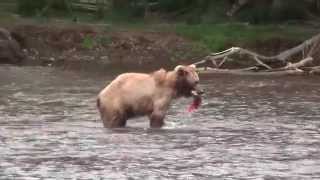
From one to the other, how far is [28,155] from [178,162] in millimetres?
1907

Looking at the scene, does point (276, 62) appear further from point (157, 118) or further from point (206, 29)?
point (157, 118)

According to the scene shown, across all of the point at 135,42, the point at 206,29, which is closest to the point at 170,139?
the point at 135,42

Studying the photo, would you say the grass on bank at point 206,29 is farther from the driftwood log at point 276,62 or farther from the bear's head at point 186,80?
the bear's head at point 186,80

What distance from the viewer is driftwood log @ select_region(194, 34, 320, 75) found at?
27562 millimetres

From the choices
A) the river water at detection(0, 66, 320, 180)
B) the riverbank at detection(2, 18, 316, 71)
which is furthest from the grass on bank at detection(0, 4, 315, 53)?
the river water at detection(0, 66, 320, 180)

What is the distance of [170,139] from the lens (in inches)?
555

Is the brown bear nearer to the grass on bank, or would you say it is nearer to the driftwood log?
the driftwood log

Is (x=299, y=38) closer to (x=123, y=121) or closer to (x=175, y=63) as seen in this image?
(x=175, y=63)

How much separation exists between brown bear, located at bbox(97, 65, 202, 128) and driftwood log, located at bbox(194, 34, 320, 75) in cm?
1141

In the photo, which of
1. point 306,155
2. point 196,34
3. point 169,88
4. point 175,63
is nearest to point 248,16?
point 196,34

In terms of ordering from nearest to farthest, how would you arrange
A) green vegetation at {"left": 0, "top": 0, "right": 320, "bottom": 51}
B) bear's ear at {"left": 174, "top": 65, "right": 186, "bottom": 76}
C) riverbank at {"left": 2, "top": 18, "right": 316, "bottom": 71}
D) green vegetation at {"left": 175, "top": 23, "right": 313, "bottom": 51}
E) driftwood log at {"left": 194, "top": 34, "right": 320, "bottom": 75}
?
bear's ear at {"left": 174, "top": 65, "right": 186, "bottom": 76}
driftwood log at {"left": 194, "top": 34, "right": 320, "bottom": 75}
riverbank at {"left": 2, "top": 18, "right": 316, "bottom": 71}
green vegetation at {"left": 175, "top": 23, "right": 313, "bottom": 51}
green vegetation at {"left": 0, "top": 0, "right": 320, "bottom": 51}

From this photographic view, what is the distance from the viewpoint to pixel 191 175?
36.3ft

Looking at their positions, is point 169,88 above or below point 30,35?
above

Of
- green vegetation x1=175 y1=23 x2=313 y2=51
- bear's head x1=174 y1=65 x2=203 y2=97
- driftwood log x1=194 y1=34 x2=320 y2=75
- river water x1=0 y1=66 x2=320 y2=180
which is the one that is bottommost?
green vegetation x1=175 y1=23 x2=313 y2=51
